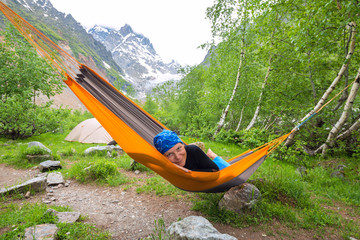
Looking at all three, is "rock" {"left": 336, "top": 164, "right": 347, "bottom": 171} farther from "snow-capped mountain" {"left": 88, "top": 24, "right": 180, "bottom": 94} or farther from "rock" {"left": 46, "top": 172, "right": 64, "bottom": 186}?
"snow-capped mountain" {"left": 88, "top": 24, "right": 180, "bottom": 94}

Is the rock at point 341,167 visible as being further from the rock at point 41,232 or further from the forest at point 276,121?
the rock at point 41,232

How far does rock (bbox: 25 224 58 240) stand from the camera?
4.90ft

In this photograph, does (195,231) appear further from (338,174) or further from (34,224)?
(338,174)

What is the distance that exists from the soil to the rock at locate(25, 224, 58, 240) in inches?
17.8

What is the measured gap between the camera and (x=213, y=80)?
8.48 metres

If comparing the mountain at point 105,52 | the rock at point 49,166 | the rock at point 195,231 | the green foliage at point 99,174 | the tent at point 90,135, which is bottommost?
the tent at point 90,135

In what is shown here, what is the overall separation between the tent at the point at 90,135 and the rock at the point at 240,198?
268 inches

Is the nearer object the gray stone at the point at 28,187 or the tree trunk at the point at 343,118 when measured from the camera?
the gray stone at the point at 28,187

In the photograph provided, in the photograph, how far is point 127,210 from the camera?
2334 mm

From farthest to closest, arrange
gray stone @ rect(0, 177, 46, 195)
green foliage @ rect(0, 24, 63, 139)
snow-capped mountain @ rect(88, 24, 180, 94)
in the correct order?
1. snow-capped mountain @ rect(88, 24, 180, 94)
2. green foliage @ rect(0, 24, 63, 139)
3. gray stone @ rect(0, 177, 46, 195)

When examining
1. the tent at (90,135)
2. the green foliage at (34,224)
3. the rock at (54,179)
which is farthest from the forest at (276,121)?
the tent at (90,135)

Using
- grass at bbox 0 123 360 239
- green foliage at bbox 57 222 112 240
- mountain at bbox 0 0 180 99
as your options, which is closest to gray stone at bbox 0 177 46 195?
grass at bbox 0 123 360 239

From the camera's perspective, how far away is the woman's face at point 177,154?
1771 millimetres

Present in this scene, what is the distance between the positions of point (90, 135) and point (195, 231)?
7723mm
